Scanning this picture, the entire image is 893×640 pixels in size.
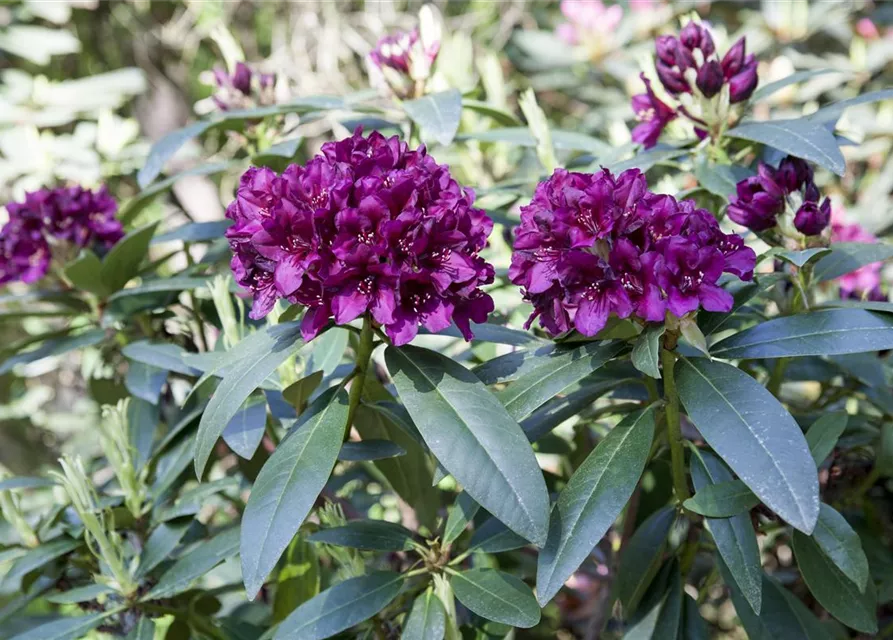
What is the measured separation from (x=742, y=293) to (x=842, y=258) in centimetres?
23

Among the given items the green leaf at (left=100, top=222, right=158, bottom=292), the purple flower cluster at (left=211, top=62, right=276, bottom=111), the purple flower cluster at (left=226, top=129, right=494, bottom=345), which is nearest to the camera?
the purple flower cluster at (left=226, top=129, right=494, bottom=345)

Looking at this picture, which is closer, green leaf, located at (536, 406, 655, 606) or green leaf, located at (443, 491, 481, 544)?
green leaf, located at (536, 406, 655, 606)

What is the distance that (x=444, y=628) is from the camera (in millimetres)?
919

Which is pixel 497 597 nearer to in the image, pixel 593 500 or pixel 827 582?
pixel 593 500

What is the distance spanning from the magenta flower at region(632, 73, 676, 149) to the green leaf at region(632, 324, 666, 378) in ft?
1.62

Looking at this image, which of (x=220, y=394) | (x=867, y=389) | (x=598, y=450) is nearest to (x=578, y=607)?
(x=867, y=389)

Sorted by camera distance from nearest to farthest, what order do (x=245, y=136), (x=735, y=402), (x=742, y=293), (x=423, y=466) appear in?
(x=735, y=402), (x=742, y=293), (x=423, y=466), (x=245, y=136)

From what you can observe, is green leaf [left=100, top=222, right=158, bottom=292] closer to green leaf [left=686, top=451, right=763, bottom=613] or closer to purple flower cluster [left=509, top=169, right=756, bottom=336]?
purple flower cluster [left=509, top=169, right=756, bottom=336]

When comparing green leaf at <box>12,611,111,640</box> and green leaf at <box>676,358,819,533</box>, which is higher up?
green leaf at <box>676,358,819,533</box>

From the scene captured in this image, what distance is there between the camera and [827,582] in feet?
3.18

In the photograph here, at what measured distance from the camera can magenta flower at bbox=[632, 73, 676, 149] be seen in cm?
125

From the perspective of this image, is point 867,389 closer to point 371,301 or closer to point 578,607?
point 371,301

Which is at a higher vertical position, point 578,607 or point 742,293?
point 742,293

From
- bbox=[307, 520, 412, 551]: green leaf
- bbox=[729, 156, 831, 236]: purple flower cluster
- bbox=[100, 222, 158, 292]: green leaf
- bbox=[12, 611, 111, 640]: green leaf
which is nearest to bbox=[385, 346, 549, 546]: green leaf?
Result: bbox=[307, 520, 412, 551]: green leaf
